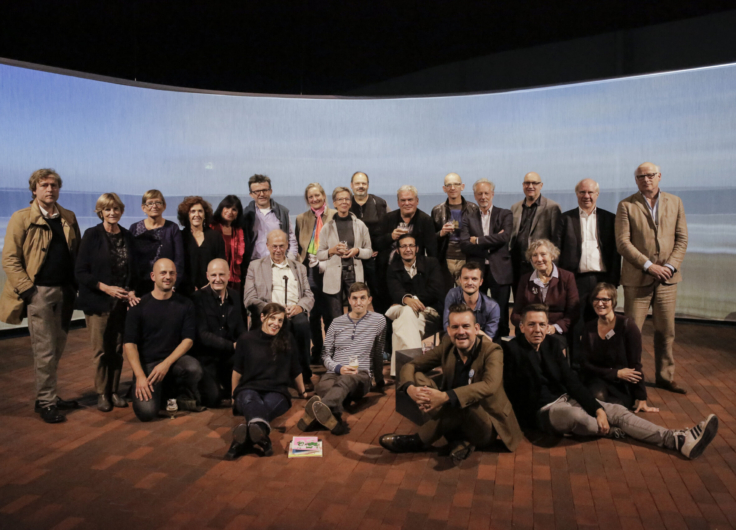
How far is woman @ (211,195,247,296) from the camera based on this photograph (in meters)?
4.79

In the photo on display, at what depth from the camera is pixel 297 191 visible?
7582 millimetres

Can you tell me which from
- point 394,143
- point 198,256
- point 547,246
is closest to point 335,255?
point 198,256

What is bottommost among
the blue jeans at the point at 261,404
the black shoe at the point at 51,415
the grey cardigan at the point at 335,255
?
the black shoe at the point at 51,415

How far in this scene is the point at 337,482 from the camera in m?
2.92

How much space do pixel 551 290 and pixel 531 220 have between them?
0.86 meters

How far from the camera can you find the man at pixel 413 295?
4.57m

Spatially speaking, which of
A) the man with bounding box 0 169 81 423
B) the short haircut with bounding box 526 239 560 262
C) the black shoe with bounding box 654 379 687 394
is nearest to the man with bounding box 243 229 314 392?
the man with bounding box 0 169 81 423

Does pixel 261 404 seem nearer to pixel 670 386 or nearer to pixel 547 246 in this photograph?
pixel 547 246

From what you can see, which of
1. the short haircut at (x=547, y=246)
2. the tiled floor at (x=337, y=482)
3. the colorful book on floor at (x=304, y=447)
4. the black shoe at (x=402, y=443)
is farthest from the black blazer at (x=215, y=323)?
the short haircut at (x=547, y=246)

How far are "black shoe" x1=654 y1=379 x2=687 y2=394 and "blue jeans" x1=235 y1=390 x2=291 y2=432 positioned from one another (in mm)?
2927

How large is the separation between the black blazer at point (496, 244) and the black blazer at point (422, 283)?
15.9 inches

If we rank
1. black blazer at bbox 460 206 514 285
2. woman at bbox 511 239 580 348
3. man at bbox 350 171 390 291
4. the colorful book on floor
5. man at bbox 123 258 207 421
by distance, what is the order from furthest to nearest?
man at bbox 350 171 390 291 → black blazer at bbox 460 206 514 285 → woman at bbox 511 239 580 348 → man at bbox 123 258 207 421 → the colorful book on floor

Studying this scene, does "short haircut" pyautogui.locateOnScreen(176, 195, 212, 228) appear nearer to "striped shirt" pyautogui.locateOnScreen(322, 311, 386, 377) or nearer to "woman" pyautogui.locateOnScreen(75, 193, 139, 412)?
"woman" pyautogui.locateOnScreen(75, 193, 139, 412)

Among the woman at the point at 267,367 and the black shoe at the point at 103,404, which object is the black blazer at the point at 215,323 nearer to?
the woman at the point at 267,367
